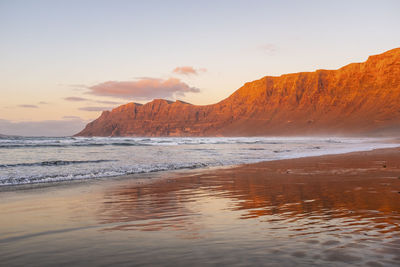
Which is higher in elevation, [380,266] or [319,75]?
[319,75]

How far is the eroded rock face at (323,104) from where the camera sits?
417 ft

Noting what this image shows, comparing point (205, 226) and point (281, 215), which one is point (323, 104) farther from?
point (205, 226)

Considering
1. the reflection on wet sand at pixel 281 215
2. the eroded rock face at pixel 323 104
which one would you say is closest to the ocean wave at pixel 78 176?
the reflection on wet sand at pixel 281 215

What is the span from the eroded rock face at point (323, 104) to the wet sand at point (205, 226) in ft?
387

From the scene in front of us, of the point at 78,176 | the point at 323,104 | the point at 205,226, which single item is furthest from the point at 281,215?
the point at 323,104

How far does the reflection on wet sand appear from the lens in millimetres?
3410

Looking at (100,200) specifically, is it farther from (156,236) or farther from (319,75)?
(319,75)

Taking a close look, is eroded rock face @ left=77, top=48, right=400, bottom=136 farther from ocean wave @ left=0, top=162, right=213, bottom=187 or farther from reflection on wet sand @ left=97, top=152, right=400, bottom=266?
reflection on wet sand @ left=97, top=152, right=400, bottom=266

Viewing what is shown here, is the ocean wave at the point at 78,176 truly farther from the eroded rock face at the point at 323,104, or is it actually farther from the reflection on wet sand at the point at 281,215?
the eroded rock face at the point at 323,104

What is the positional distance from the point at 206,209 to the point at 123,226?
1.75 m

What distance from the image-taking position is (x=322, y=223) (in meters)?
4.52

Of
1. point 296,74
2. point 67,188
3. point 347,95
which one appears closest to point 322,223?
point 67,188

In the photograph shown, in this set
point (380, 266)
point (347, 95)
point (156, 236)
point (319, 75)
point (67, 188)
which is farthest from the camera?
point (319, 75)

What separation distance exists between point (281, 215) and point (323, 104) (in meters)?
162
